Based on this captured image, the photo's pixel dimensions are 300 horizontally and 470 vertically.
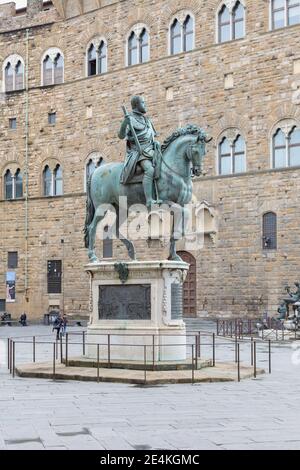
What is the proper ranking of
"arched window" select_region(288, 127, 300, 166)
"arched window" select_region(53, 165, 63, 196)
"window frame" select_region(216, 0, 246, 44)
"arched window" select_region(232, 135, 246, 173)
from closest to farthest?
"arched window" select_region(288, 127, 300, 166) → "arched window" select_region(232, 135, 246, 173) → "window frame" select_region(216, 0, 246, 44) → "arched window" select_region(53, 165, 63, 196)

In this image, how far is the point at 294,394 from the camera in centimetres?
1112

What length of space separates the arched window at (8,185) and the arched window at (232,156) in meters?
12.9

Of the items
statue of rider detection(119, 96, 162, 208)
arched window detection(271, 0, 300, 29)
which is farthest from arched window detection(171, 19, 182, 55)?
statue of rider detection(119, 96, 162, 208)

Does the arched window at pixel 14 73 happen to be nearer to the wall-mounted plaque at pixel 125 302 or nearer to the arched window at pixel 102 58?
the arched window at pixel 102 58

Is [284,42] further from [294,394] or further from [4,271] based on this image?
[294,394]

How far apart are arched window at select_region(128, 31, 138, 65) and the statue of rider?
2099 centimetres

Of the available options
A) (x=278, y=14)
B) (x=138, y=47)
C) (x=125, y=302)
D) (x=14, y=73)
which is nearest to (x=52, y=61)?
(x=14, y=73)

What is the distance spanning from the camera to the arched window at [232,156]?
30758 millimetres

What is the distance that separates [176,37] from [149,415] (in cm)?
2664

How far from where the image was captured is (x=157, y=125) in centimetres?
3375

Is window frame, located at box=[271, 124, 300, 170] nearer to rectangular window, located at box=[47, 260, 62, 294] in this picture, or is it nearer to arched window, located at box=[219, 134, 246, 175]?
arched window, located at box=[219, 134, 246, 175]

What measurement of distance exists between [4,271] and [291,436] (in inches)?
1278

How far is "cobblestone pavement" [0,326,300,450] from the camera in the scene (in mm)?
7324

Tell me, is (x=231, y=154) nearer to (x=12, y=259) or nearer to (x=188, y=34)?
(x=188, y=34)
